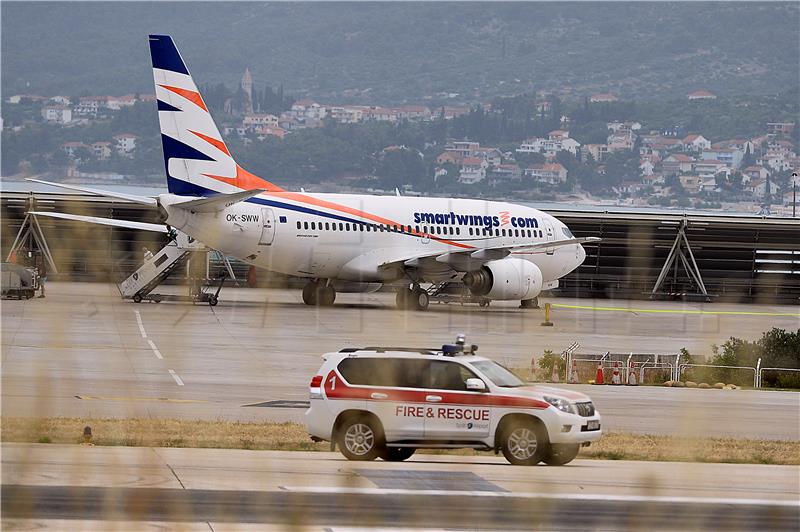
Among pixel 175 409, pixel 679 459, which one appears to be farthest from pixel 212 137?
pixel 679 459

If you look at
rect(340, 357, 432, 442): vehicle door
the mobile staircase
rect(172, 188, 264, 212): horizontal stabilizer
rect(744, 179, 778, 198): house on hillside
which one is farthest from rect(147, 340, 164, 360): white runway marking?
rect(744, 179, 778, 198): house on hillside

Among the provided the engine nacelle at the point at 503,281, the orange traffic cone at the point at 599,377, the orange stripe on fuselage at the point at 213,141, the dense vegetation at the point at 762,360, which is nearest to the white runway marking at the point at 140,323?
the orange stripe on fuselage at the point at 213,141

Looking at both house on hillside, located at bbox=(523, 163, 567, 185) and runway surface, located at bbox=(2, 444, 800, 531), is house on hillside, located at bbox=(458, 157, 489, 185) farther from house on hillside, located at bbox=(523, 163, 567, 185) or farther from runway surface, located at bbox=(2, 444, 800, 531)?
runway surface, located at bbox=(2, 444, 800, 531)

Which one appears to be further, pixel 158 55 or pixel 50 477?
pixel 158 55

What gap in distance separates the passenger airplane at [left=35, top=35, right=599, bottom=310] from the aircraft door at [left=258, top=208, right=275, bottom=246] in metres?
0.04

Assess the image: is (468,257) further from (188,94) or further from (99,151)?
(99,151)

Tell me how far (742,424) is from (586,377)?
8.13 meters

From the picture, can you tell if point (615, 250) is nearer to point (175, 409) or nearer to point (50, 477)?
point (175, 409)

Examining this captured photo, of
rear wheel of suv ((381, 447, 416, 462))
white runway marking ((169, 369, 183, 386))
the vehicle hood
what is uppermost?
the vehicle hood

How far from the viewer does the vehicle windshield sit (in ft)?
60.4

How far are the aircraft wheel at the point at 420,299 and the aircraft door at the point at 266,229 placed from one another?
6.03m

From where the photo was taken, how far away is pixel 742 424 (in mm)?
24609

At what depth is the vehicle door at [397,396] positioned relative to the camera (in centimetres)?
1767

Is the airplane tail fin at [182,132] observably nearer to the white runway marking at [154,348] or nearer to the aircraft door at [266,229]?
the aircraft door at [266,229]
